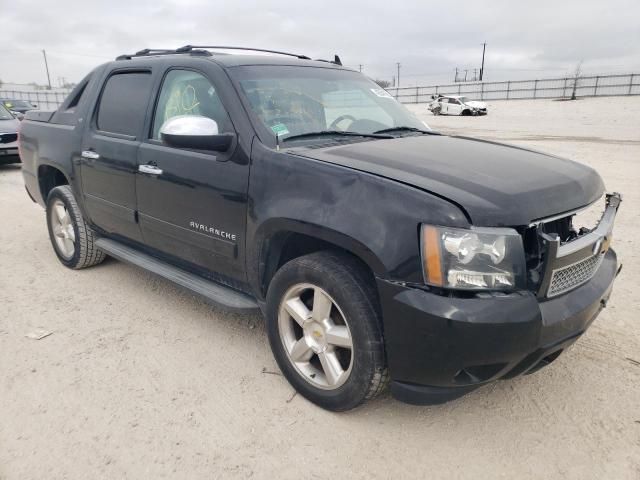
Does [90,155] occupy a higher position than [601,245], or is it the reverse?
[90,155]

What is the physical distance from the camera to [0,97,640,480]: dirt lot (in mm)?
2264

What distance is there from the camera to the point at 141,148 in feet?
11.3

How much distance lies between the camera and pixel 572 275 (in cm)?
231

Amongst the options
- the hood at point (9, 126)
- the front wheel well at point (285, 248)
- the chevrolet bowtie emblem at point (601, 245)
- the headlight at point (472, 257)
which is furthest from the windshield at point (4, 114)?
the chevrolet bowtie emblem at point (601, 245)

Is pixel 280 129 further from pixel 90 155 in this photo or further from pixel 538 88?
pixel 538 88

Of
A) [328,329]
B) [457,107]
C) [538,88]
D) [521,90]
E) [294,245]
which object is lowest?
[457,107]

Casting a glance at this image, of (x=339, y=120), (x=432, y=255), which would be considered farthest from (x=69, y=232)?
(x=432, y=255)

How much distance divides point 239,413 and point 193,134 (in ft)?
4.91

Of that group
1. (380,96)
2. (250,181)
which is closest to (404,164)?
(250,181)

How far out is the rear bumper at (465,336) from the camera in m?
2.03

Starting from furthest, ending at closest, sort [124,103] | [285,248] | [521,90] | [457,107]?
[521,90] → [457,107] → [124,103] → [285,248]

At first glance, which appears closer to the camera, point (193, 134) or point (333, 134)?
point (193, 134)

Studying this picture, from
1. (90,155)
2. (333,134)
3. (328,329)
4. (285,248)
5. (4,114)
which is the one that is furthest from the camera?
(4,114)

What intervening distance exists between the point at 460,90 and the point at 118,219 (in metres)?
Answer: 46.1
